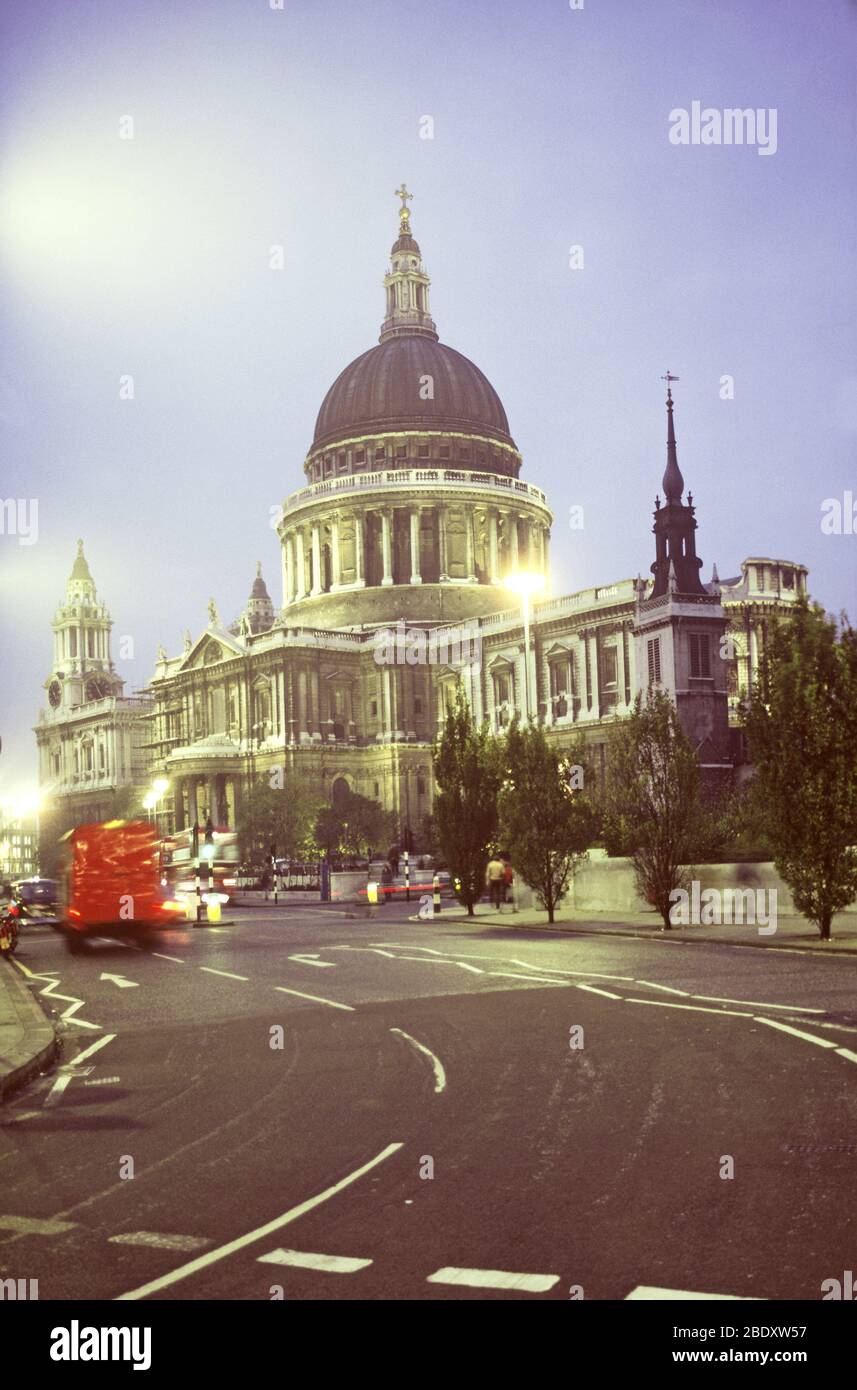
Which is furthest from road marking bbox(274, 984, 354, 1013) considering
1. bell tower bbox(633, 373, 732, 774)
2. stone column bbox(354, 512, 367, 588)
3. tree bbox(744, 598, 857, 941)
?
stone column bbox(354, 512, 367, 588)

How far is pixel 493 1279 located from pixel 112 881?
31.1 m

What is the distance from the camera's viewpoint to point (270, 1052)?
51.8ft

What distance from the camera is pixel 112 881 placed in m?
37.0

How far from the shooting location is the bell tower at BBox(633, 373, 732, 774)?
84.8 meters

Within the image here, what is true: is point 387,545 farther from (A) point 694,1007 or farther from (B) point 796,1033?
(B) point 796,1033

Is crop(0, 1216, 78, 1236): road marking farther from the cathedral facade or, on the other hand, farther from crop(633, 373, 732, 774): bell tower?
the cathedral facade

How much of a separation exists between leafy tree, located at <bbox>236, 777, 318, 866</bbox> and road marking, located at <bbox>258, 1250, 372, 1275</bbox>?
84.7 meters

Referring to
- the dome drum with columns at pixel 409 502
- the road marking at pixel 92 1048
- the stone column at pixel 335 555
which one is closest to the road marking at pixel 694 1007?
the road marking at pixel 92 1048

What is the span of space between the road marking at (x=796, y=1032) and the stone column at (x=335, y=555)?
110879mm

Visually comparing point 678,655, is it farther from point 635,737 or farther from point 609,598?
point 635,737

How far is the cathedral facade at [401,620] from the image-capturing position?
105062mm

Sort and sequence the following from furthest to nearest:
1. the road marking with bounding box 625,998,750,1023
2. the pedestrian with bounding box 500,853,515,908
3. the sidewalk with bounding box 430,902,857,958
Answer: the pedestrian with bounding box 500,853,515,908, the sidewalk with bounding box 430,902,857,958, the road marking with bounding box 625,998,750,1023
